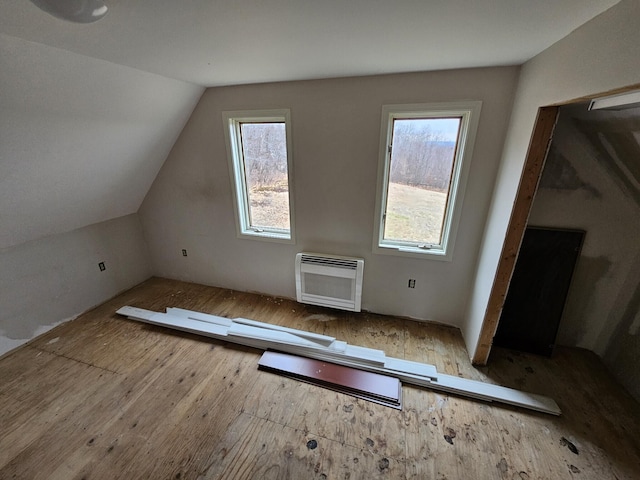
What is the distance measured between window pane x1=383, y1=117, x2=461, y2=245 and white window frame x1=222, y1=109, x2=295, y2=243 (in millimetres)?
960

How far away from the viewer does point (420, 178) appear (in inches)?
89.8

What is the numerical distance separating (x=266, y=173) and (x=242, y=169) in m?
0.28

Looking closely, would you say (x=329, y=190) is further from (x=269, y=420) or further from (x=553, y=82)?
(x=269, y=420)

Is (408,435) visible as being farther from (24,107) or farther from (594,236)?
(24,107)

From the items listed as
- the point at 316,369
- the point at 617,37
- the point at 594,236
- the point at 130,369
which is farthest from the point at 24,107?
the point at 594,236

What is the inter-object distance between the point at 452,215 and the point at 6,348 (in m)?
4.03

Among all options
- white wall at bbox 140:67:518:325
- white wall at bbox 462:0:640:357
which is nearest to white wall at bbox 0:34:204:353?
white wall at bbox 140:67:518:325

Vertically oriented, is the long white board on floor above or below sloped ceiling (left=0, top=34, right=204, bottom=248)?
below

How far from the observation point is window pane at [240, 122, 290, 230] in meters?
2.53

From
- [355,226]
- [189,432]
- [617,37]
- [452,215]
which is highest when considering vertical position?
[617,37]

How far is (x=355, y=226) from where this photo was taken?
2510 millimetres

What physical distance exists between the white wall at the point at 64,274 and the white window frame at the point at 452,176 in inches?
121

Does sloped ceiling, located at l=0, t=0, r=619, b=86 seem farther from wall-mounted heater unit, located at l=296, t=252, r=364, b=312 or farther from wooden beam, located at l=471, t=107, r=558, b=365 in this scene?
wall-mounted heater unit, located at l=296, t=252, r=364, b=312

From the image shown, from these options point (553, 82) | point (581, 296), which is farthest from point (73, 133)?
point (581, 296)
